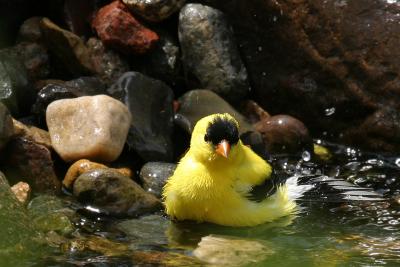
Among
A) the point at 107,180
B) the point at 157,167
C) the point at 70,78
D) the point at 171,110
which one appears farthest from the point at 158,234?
the point at 70,78

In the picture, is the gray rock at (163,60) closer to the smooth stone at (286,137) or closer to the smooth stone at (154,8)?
the smooth stone at (154,8)

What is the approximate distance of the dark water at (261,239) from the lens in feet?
16.2

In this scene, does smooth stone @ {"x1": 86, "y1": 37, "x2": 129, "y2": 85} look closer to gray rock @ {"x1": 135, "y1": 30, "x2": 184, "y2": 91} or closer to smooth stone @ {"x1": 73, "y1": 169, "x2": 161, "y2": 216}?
gray rock @ {"x1": 135, "y1": 30, "x2": 184, "y2": 91}

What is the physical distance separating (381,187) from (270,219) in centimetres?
153

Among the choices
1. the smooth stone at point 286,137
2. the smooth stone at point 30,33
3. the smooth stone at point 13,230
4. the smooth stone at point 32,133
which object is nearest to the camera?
the smooth stone at point 13,230

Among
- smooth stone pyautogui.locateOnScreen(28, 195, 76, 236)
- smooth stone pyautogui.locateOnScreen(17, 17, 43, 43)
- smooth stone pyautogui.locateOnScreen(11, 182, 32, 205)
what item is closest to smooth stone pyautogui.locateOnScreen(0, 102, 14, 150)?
smooth stone pyautogui.locateOnScreen(11, 182, 32, 205)

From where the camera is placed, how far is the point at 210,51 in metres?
7.99

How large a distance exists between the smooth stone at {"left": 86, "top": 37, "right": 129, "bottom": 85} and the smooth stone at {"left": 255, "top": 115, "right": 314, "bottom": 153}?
152 cm

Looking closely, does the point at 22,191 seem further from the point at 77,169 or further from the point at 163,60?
the point at 163,60

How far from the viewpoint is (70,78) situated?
781 cm

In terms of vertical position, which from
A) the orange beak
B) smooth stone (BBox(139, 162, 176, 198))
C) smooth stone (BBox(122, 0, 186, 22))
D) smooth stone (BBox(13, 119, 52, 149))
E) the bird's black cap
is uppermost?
smooth stone (BBox(122, 0, 186, 22))

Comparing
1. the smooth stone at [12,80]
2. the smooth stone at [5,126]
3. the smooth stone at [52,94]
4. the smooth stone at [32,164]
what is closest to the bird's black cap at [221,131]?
the smooth stone at [32,164]

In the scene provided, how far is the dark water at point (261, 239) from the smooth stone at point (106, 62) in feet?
7.18

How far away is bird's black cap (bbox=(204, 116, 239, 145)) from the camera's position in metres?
5.64
